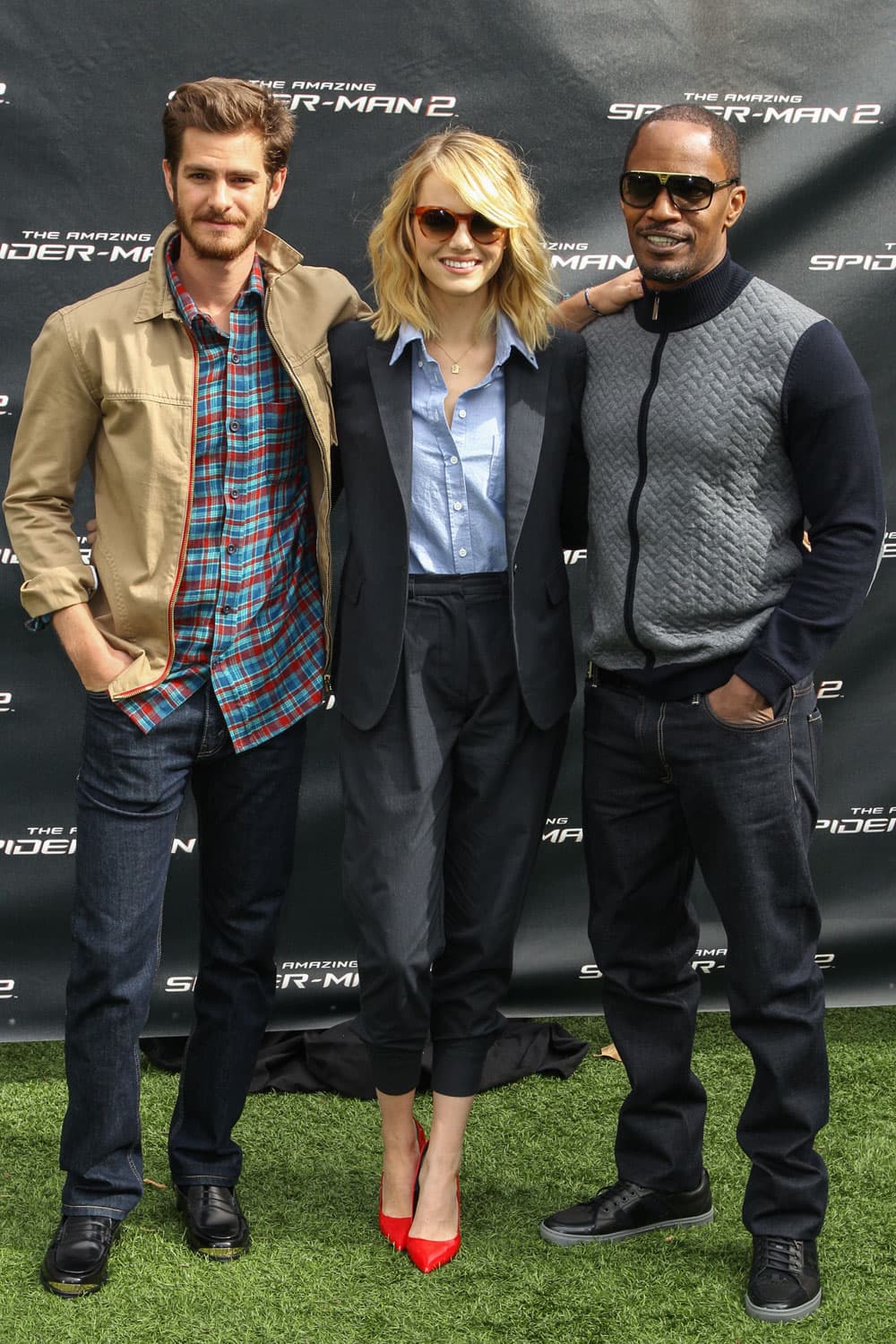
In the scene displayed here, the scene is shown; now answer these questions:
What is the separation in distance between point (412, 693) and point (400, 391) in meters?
0.54

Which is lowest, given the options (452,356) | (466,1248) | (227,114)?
(466,1248)

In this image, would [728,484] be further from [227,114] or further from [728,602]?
[227,114]

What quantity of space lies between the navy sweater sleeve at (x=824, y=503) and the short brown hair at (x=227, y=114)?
3.19ft

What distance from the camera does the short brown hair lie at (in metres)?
2.49

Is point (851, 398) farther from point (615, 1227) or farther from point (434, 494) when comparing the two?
point (615, 1227)

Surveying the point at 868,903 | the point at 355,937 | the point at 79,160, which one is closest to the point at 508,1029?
the point at 355,937

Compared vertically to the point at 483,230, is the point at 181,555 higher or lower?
lower

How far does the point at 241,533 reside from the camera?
2658mm

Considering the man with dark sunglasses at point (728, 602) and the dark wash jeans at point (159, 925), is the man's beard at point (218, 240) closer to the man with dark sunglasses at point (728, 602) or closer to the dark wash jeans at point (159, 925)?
the man with dark sunglasses at point (728, 602)

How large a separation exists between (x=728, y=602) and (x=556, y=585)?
0.34m

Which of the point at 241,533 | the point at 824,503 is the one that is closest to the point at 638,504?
the point at 824,503

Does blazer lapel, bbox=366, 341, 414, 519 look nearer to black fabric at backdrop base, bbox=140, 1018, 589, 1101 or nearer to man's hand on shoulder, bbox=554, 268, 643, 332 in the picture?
man's hand on shoulder, bbox=554, 268, 643, 332

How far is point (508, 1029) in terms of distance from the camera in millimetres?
3840

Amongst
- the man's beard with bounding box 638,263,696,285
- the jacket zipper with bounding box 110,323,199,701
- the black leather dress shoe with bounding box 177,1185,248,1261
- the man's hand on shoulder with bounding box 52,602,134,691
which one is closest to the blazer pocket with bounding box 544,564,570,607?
the man's beard with bounding box 638,263,696,285
